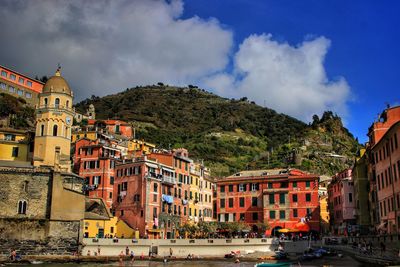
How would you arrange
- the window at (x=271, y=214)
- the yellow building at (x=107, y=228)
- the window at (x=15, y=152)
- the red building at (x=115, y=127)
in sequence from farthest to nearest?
1. the red building at (x=115, y=127)
2. the window at (x=271, y=214)
3. the window at (x=15, y=152)
4. the yellow building at (x=107, y=228)

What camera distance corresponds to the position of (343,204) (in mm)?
80625

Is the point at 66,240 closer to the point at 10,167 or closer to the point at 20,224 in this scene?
the point at 20,224

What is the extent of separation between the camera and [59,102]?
71.2m

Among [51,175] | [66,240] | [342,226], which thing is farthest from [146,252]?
[342,226]

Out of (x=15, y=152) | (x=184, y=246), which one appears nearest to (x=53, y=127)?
(x=15, y=152)

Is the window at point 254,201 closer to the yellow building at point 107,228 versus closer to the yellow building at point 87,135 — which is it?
the yellow building at point 107,228

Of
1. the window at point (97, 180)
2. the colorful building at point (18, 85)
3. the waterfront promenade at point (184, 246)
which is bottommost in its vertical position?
the waterfront promenade at point (184, 246)

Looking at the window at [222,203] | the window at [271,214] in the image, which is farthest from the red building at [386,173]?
the window at [222,203]

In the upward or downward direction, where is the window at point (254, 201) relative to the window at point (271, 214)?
upward

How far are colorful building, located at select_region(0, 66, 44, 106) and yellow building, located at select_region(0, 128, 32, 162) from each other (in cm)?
4093

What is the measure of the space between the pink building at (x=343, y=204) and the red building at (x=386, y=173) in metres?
15.3

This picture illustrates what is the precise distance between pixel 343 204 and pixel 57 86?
54.0 m

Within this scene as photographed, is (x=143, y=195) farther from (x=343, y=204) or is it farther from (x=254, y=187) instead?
(x=343, y=204)

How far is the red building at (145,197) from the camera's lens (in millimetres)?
68312
